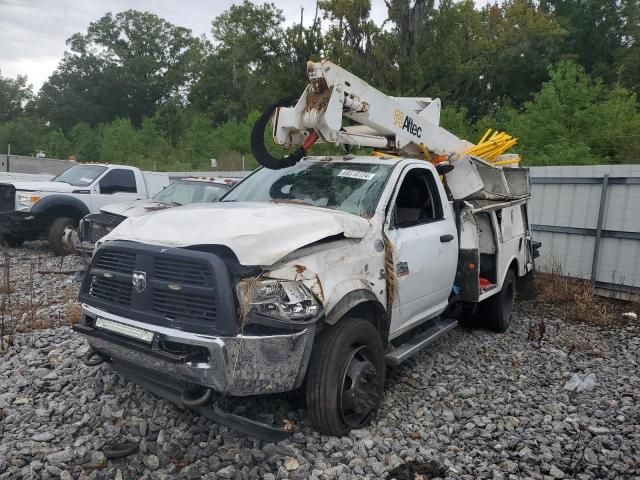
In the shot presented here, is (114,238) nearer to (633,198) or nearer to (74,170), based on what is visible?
(633,198)

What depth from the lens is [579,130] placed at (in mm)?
15445

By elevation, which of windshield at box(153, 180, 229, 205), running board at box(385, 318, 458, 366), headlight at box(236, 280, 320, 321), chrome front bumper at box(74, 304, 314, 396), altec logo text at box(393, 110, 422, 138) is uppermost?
altec logo text at box(393, 110, 422, 138)

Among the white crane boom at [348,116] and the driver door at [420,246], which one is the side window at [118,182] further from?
the driver door at [420,246]

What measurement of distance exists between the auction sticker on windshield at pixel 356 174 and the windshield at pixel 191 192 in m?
4.78

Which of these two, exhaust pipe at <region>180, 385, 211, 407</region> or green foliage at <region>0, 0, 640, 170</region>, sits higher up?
green foliage at <region>0, 0, 640, 170</region>

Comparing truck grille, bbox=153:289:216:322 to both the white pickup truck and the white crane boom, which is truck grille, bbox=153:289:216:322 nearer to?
the white crane boom

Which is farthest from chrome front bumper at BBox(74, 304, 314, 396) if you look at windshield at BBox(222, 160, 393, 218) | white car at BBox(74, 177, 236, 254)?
white car at BBox(74, 177, 236, 254)

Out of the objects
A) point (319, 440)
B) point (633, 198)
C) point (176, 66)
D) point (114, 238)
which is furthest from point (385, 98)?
point (176, 66)

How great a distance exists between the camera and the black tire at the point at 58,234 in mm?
9969

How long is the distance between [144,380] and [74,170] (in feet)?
30.3

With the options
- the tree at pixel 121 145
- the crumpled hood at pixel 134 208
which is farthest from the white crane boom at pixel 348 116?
the tree at pixel 121 145

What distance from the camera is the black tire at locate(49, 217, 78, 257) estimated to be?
32.7ft

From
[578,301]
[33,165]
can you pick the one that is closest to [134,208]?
[578,301]

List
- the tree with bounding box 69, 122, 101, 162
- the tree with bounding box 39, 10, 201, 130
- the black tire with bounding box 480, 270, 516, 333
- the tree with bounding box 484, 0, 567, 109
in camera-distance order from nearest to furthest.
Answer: the black tire with bounding box 480, 270, 516, 333
the tree with bounding box 484, 0, 567, 109
the tree with bounding box 69, 122, 101, 162
the tree with bounding box 39, 10, 201, 130
